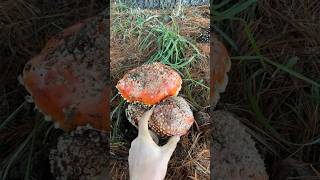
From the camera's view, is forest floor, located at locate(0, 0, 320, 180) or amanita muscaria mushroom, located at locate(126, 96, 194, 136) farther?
forest floor, located at locate(0, 0, 320, 180)

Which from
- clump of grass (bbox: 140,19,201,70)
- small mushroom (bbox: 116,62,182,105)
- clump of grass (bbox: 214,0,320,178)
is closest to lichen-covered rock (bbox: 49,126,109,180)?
small mushroom (bbox: 116,62,182,105)

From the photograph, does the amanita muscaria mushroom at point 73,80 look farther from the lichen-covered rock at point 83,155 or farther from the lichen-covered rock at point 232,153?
the lichen-covered rock at point 232,153

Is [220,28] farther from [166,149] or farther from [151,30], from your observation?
[166,149]

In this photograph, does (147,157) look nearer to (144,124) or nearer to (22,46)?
(144,124)

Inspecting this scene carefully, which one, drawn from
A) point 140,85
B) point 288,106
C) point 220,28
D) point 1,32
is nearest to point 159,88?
point 140,85

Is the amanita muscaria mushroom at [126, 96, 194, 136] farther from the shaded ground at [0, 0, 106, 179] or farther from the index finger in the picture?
the shaded ground at [0, 0, 106, 179]
